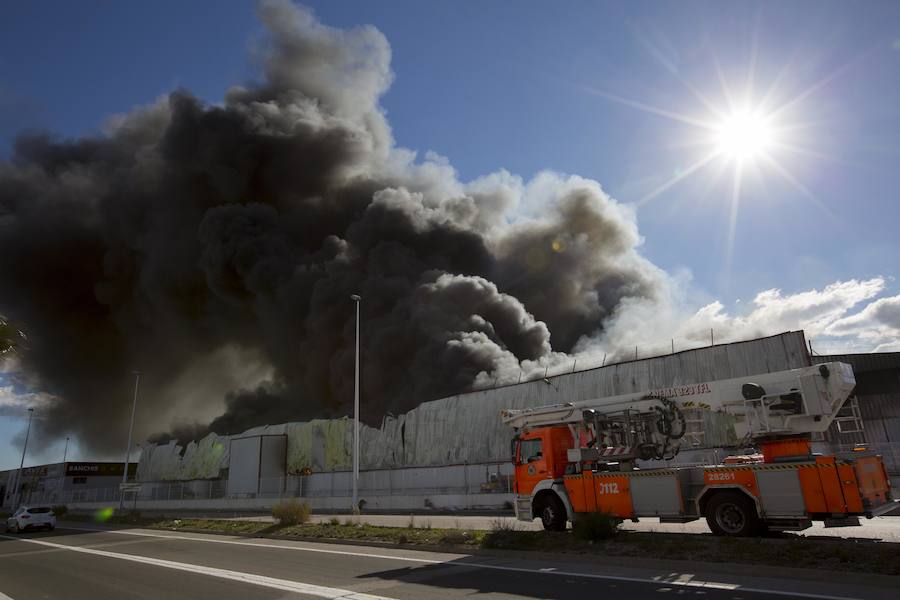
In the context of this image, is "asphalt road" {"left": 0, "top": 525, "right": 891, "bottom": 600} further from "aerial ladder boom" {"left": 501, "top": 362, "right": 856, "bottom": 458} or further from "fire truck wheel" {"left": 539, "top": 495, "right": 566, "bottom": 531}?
"aerial ladder boom" {"left": 501, "top": 362, "right": 856, "bottom": 458}

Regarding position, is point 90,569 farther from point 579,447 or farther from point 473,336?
point 473,336

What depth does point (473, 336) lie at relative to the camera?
1655 inches

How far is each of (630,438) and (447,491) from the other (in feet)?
59.6

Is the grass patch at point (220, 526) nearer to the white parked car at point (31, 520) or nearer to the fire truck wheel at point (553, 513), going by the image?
the white parked car at point (31, 520)

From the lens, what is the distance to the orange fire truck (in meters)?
9.59

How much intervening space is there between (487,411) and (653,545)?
27021 millimetres

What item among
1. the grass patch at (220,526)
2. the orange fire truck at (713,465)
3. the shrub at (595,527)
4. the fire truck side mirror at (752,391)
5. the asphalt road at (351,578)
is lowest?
the asphalt road at (351,578)

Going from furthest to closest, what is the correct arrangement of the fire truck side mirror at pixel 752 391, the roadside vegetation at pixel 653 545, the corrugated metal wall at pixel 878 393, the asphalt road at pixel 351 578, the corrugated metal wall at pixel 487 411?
the corrugated metal wall at pixel 487 411, the corrugated metal wall at pixel 878 393, the fire truck side mirror at pixel 752 391, the roadside vegetation at pixel 653 545, the asphalt road at pixel 351 578

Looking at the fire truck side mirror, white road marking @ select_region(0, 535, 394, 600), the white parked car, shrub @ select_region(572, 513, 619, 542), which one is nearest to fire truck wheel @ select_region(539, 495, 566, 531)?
shrub @ select_region(572, 513, 619, 542)

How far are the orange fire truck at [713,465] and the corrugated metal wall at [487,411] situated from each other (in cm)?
1587

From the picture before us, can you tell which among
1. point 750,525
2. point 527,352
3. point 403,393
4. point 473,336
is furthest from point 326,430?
point 750,525

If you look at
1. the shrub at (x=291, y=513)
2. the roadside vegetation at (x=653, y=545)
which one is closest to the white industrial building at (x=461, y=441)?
the roadside vegetation at (x=653, y=545)

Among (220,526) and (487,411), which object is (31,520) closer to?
(220,526)

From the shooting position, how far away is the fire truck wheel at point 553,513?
1270 centimetres
